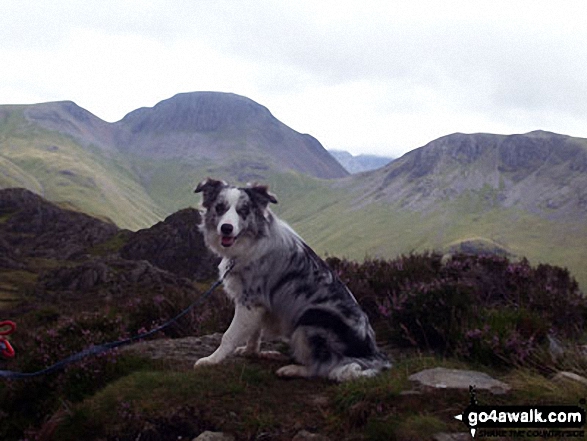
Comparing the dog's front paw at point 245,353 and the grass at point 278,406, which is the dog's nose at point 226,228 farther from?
the dog's front paw at point 245,353

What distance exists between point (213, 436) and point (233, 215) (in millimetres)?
2969

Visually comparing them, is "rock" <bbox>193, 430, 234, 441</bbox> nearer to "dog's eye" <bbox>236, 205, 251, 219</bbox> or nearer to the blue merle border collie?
the blue merle border collie

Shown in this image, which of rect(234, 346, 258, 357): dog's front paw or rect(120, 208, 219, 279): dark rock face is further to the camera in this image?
rect(120, 208, 219, 279): dark rock face

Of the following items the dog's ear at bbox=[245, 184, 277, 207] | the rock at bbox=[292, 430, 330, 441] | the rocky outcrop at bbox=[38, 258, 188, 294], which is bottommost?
the rocky outcrop at bbox=[38, 258, 188, 294]

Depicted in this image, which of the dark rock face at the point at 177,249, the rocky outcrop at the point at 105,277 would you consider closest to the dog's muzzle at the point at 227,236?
the rocky outcrop at the point at 105,277

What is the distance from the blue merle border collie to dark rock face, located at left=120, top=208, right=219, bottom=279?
51.0 m

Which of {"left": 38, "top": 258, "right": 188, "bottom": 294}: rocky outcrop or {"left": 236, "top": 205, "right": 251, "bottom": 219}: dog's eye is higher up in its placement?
{"left": 236, "top": 205, "right": 251, "bottom": 219}: dog's eye

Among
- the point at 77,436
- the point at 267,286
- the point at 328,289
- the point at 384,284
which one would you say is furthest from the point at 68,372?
the point at 384,284

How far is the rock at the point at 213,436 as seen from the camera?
5.28 metres

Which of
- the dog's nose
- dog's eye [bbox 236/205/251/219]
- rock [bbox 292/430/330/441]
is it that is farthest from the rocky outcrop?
rock [bbox 292/430/330/441]

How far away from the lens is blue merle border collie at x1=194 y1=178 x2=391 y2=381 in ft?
22.7

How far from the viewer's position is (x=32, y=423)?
283 inches

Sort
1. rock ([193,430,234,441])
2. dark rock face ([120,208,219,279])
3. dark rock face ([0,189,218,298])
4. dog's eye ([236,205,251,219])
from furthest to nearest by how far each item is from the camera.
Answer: dark rock face ([120,208,219,279]) < dark rock face ([0,189,218,298]) < dog's eye ([236,205,251,219]) < rock ([193,430,234,441])

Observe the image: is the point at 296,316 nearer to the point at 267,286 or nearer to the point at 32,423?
the point at 267,286
